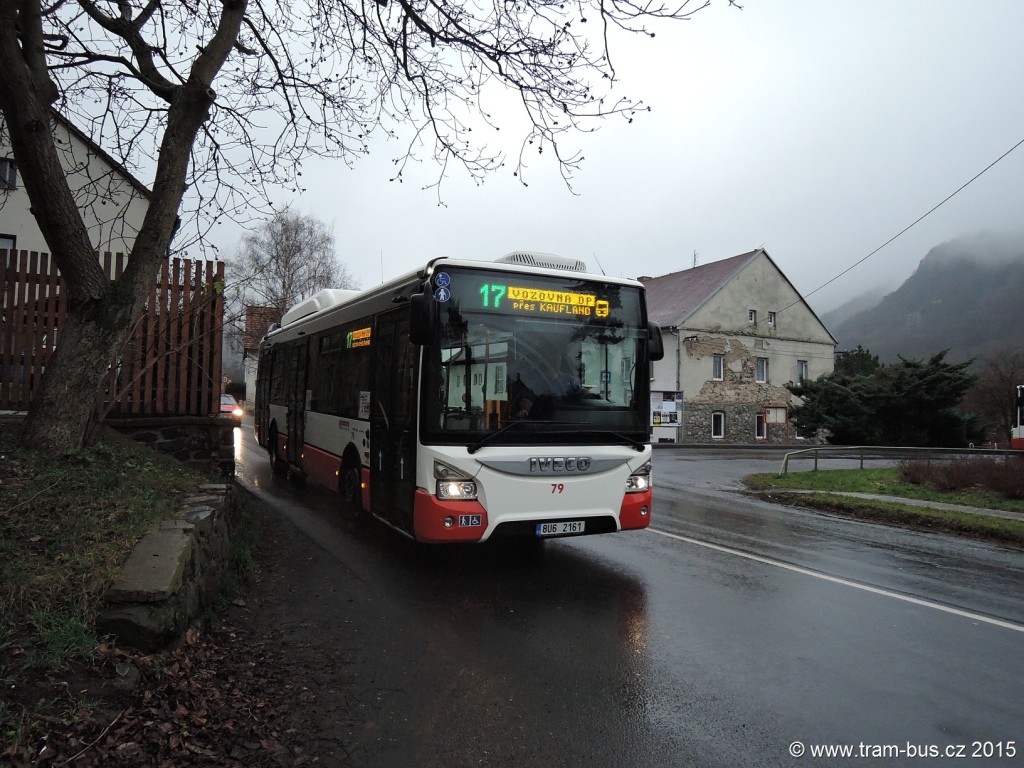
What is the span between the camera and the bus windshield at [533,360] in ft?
20.4

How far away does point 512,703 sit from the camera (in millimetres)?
3809

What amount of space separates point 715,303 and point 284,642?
3845 centimetres

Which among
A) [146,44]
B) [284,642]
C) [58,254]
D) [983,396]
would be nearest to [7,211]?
[146,44]

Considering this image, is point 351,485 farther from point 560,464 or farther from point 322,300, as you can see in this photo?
point 322,300

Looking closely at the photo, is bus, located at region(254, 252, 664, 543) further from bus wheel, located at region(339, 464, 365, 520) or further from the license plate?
bus wheel, located at region(339, 464, 365, 520)

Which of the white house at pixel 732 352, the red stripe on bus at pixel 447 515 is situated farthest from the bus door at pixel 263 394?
the white house at pixel 732 352

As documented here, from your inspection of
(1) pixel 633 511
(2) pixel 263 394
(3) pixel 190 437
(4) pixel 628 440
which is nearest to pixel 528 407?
(4) pixel 628 440

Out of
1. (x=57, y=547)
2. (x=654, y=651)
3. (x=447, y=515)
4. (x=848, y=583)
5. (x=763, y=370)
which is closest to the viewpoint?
(x=57, y=547)

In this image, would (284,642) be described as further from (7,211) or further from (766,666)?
(7,211)

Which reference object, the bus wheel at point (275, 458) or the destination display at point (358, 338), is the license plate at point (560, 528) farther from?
the bus wheel at point (275, 458)

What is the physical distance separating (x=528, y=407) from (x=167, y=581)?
132 inches

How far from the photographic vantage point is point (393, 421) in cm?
700

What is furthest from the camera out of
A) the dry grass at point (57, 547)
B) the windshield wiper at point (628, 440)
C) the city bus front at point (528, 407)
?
the windshield wiper at point (628, 440)

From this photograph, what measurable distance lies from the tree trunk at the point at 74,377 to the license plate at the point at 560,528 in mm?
4474
